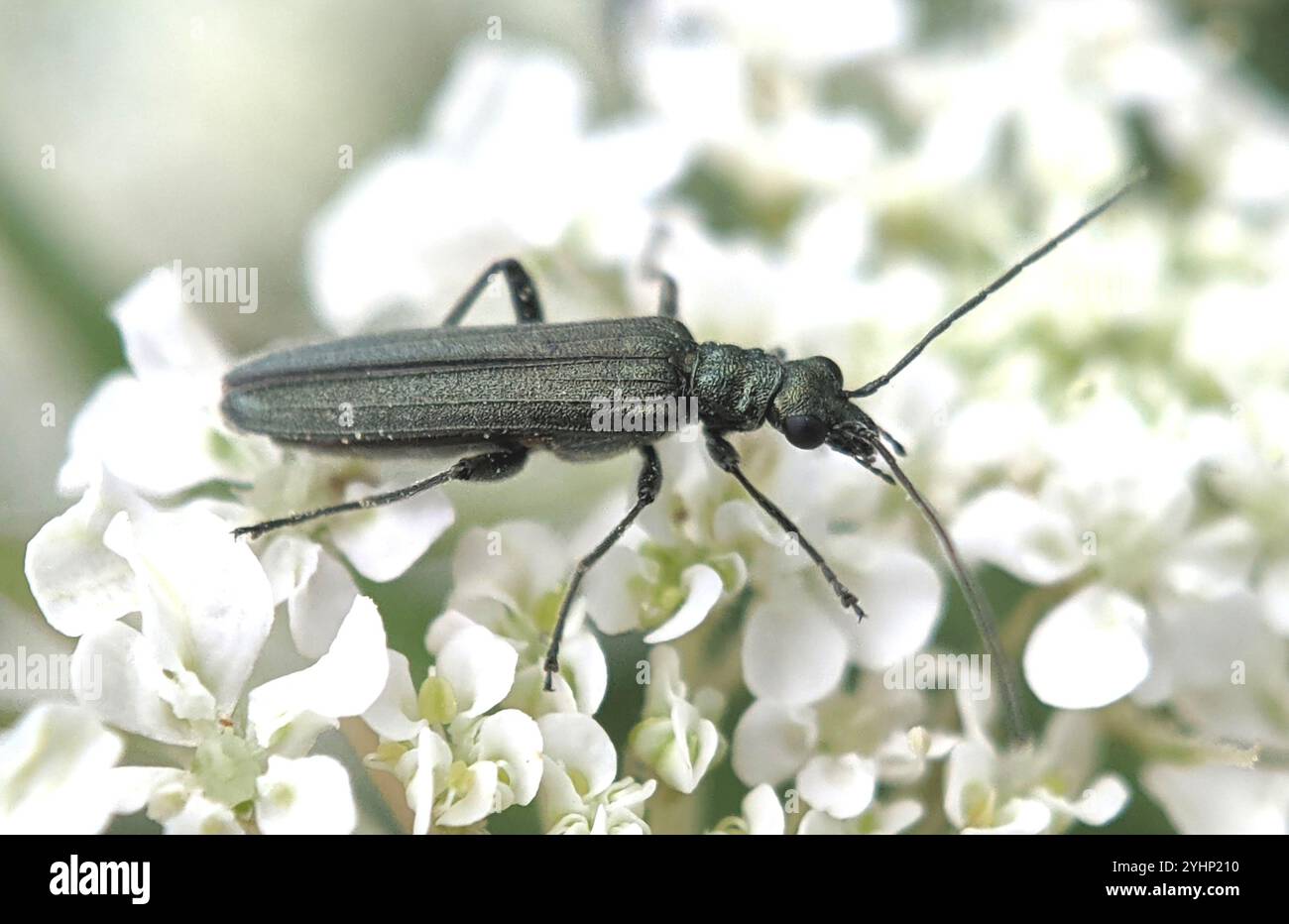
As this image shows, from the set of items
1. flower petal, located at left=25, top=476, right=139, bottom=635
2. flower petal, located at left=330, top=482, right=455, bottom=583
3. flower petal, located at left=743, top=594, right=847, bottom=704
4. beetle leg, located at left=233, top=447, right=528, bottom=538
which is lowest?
flower petal, located at left=743, top=594, right=847, bottom=704

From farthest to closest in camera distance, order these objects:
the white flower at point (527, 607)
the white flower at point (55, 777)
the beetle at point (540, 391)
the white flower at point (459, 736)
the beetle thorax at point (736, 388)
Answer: the beetle thorax at point (736, 388)
the beetle at point (540, 391)
the white flower at point (527, 607)
the white flower at point (459, 736)
the white flower at point (55, 777)

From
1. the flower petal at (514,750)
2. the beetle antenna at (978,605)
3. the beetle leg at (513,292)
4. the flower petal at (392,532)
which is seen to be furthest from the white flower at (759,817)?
the beetle leg at (513,292)

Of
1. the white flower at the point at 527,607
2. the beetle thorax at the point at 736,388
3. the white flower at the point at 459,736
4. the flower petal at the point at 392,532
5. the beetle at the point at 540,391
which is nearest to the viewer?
the white flower at the point at 459,736

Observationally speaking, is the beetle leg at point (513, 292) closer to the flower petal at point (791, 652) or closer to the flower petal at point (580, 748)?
the flower petal at point (791, 652)

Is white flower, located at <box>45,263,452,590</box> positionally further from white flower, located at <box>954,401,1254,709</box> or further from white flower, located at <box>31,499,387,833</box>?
white flower, located at <box>954,401,1254,709</box>

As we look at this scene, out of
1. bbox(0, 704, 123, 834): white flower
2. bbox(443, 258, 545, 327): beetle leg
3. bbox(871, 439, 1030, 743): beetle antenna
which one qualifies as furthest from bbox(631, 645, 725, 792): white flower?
bbox(443, 258, 545, 327): beetle leg

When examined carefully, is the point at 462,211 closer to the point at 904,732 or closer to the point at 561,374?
the point at 561,374
